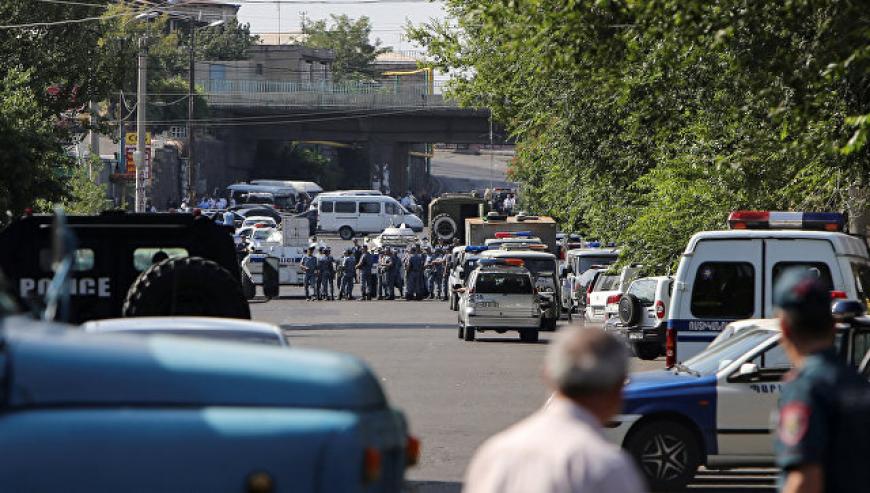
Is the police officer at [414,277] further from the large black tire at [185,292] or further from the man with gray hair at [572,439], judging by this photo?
the man with gray hair at [572,439]

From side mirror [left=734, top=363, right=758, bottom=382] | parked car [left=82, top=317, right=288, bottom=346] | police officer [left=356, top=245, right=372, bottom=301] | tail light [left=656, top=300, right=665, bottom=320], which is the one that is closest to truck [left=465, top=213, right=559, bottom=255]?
police officer [left=356, top=245, right=372, bottom=301]

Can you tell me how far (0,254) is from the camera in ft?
48.6

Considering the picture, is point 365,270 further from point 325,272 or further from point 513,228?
point 513,228

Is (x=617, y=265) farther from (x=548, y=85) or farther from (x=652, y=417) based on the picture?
(x=652, y=417)

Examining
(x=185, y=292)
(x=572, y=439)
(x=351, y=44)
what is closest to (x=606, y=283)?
(x=185, y=292)

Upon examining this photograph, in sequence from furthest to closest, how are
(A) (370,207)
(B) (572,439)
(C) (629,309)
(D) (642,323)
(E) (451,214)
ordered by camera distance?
1. (A) (370,207)
2. (E) (451,214)
3. (D) (642,323)
4. (C) (629,309)
5. (B) (572,439)

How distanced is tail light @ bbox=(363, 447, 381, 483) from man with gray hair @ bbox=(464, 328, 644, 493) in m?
0.30

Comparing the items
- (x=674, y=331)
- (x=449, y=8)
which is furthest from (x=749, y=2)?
(x=449, y=8)

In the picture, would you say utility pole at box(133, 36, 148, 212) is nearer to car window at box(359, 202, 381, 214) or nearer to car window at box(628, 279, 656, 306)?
car window at box(359, 202, 381, 214)

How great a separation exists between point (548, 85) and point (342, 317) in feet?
26.4

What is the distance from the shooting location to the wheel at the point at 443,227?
75.1 m

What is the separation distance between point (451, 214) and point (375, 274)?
24.8m

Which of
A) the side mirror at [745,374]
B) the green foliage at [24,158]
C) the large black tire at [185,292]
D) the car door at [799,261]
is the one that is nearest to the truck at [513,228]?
the green foliage at [24,158]

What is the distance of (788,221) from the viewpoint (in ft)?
61.5
